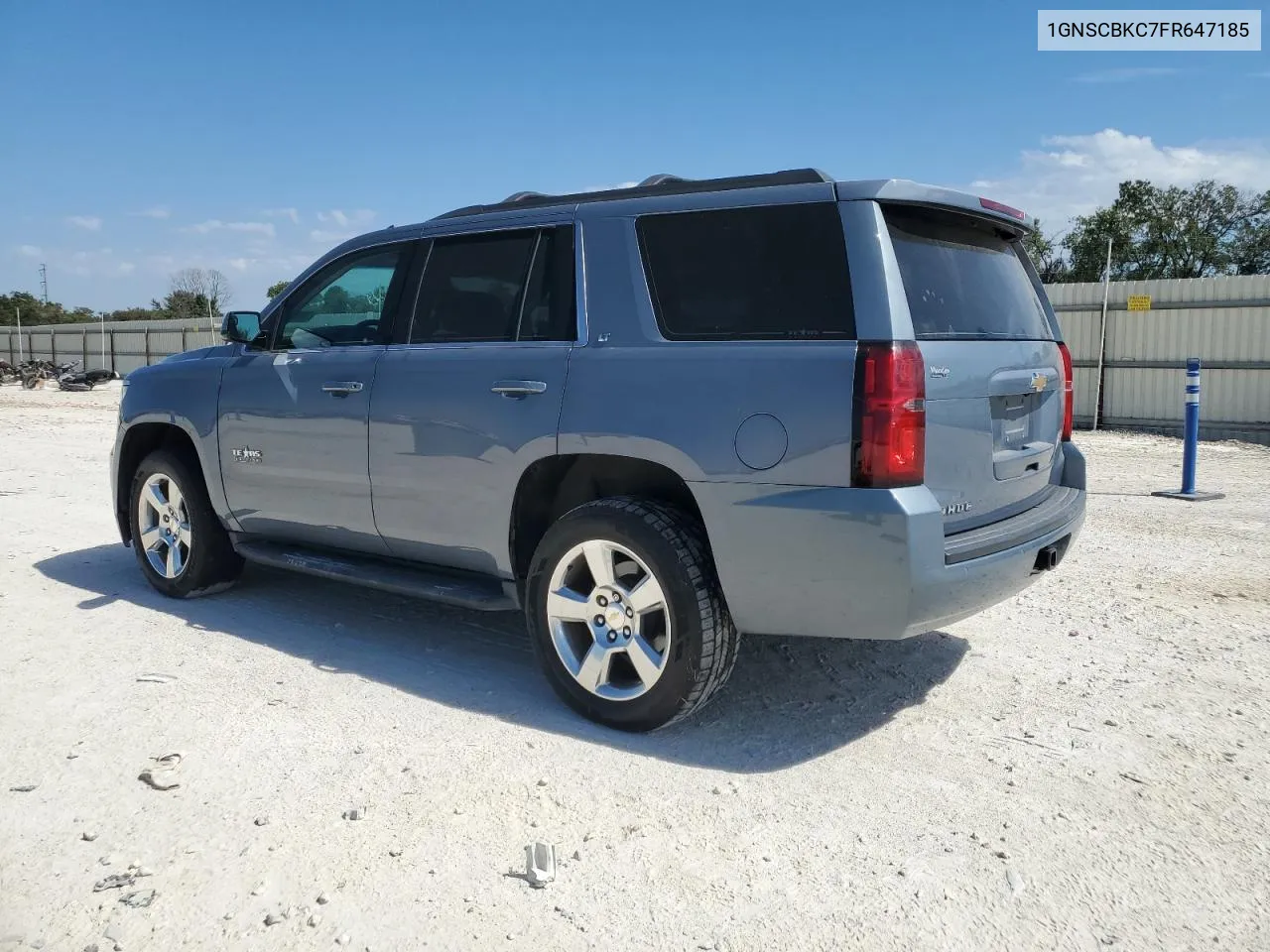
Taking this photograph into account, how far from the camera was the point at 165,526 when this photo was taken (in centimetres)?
556

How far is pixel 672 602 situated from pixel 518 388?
107 centimetres

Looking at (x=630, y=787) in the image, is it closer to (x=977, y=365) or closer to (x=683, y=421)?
(x=683, y=421)

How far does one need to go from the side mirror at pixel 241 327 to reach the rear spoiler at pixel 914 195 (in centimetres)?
309

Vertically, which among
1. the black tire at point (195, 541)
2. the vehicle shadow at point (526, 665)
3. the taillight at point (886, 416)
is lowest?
the vehicle shadow at point (526, 665)

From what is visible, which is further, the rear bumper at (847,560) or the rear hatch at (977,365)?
the rear hatch at (977,365)

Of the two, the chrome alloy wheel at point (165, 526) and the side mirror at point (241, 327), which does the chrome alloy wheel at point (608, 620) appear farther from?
the chrome alloy wheel at point (165, 526)

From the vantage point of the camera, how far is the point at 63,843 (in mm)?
2912

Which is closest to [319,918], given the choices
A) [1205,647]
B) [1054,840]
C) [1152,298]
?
[1054,840]

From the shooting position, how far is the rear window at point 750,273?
131 inches

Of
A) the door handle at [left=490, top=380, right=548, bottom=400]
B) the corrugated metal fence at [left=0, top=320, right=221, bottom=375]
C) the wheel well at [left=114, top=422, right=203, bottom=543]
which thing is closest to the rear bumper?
the door handle at [left=490, top=380, right=548, bottom=400]

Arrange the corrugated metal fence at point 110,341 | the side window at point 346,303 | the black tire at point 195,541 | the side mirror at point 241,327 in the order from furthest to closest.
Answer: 1. the corrugated metal fence at point 110,341
2. the black tire at point 195,541
3. the side mirror at point 241,327
4. the side window at point 346,303

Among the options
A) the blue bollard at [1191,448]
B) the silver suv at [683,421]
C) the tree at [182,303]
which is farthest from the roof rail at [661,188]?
the tree at [182,303]

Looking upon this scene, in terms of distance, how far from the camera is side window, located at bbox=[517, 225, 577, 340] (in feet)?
12.9

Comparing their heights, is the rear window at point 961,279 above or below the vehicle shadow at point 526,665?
above
